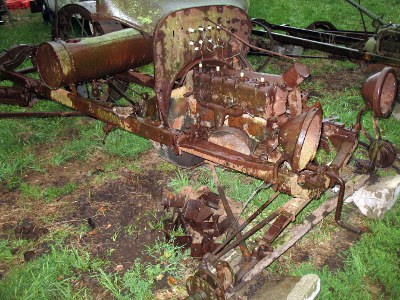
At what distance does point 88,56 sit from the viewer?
354 cm

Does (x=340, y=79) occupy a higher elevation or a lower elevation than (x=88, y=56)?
lower

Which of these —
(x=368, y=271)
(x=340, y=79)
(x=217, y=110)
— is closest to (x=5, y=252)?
(x=217, y=110)

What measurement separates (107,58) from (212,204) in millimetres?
1651

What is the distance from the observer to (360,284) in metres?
3.00

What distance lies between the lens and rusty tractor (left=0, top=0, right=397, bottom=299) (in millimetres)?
2783

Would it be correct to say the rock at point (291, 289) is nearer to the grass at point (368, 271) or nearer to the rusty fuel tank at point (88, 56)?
the grass at point (368, 271)

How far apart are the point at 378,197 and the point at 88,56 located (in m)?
2.88

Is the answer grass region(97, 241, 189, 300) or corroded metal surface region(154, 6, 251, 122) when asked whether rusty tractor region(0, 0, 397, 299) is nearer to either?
corroded metal surface region(154, 6, 251, 122)

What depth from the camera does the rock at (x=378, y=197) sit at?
3586 millimetres

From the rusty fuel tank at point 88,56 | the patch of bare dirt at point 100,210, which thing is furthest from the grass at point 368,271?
the rusty fuel tank at point 88,56

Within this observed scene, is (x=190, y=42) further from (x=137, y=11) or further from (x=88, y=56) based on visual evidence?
(x=88, y=56)

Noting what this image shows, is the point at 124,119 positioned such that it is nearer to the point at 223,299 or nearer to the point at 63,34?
the point at 223,299

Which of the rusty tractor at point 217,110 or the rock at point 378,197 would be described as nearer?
the rusty tractor at point 217,110

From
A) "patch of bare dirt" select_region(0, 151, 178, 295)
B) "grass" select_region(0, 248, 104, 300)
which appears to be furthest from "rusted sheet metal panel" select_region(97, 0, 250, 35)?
"grass" select_region(0, 248, 104, 300)
